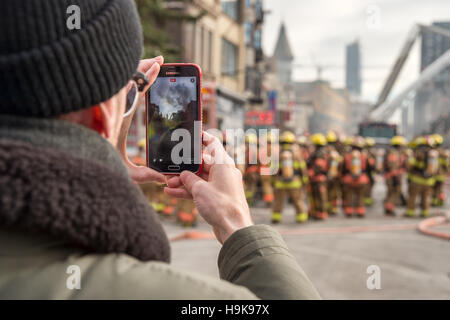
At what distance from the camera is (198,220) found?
37.7ft

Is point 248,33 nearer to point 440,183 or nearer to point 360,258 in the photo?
point 440,183

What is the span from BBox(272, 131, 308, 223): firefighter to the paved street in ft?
1.27

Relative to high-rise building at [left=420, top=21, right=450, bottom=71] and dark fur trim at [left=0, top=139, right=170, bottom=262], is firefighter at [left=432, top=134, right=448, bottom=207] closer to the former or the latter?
dark fur trim at [left=0, top=139, right=170, bottom=262]

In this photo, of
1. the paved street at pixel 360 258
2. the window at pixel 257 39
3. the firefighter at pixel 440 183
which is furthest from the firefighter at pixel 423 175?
the window at pixel 257 39

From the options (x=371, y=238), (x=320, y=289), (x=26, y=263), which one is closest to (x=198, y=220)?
(x=371, y=238)

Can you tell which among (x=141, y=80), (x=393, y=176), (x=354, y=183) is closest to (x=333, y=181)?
(x=354, y=183)

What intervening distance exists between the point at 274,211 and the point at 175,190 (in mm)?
9917

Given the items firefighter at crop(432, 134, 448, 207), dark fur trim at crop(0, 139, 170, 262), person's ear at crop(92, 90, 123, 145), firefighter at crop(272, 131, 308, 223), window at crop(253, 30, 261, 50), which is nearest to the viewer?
dark fur trim at crop(0, 139, 170, 262)

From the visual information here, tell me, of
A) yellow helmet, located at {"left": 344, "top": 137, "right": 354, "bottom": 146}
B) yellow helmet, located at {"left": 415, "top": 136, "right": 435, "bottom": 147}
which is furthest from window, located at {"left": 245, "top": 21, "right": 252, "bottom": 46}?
yellow helmet, located at {"left": 415, "top": 136, "right": 435, "bottom": 147}

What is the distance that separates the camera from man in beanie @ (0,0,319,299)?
782 millimetres

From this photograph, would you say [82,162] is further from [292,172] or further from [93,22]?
[292,172]

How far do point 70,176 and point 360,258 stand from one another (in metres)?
7.20

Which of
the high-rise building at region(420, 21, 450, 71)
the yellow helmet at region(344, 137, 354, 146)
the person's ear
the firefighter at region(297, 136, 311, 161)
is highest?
the high-rise building at region(420, 21, 450, 71)

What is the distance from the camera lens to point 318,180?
12.4 meters
